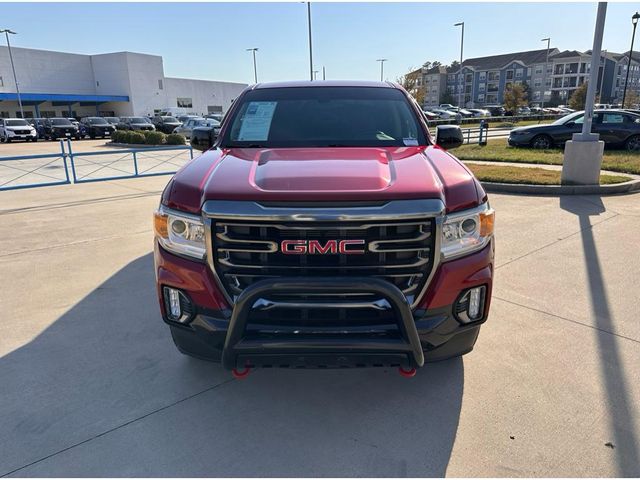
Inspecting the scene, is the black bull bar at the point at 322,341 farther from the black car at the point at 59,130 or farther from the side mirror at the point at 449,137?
the black car at the point at 59,130

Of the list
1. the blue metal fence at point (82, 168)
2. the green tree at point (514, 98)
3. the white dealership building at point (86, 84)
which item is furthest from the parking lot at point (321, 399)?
the white dealership building at point (86, 84)

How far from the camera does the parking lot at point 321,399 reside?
7.32ft

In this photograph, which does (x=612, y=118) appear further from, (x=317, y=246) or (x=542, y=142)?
(x=317, y=246)

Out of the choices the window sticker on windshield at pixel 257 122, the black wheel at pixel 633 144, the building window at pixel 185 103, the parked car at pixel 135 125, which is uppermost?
the building window at pixel 185 103

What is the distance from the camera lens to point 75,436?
241 cm

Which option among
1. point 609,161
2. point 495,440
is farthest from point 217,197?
point 609,161

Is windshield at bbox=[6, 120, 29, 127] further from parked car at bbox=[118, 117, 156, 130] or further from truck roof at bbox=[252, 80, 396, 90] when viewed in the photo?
truck roof at bbox=[252, 80, 396, 90]

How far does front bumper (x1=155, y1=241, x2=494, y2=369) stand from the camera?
2.18 metres

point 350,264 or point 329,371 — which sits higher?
point 350,264

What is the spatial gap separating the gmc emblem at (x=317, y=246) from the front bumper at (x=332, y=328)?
15cm

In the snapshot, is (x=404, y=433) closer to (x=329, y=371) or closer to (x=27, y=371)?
(x=329, y=371)

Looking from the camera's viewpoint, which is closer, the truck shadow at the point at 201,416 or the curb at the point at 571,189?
the truck shadow at the point at 201,416

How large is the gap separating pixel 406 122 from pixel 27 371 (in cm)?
333

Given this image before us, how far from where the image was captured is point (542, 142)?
1479 centimetres
